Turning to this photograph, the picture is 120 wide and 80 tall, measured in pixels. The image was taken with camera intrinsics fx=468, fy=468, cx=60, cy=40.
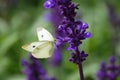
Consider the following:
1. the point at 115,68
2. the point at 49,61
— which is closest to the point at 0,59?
the point at 49,61

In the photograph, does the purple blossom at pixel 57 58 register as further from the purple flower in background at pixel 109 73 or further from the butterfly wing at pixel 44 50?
the butterfly wing at pixel 44 50

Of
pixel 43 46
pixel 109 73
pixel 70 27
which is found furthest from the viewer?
pixel 109 73

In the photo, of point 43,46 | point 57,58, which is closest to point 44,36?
point 43,46

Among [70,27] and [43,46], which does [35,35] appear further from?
[70,27]

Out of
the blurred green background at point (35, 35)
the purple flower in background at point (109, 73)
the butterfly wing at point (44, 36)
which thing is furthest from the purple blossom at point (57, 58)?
the butterfly wing at point (44, 36)

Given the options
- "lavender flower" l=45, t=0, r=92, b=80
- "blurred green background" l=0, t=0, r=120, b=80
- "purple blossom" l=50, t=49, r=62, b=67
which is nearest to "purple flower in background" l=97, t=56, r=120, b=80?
"lavender flower" l=45, t=0, r=92, b=80
